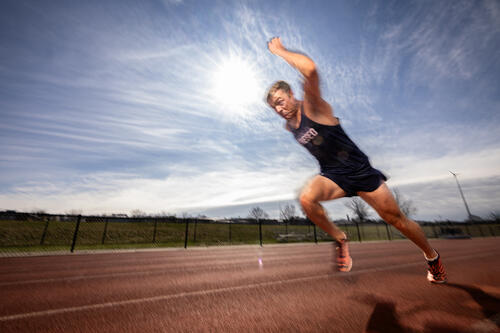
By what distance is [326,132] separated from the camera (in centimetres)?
265

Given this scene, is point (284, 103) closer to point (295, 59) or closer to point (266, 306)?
point (295, 59)

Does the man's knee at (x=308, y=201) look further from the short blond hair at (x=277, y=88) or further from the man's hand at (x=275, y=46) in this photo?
the man's hand at (x=275, y=46)

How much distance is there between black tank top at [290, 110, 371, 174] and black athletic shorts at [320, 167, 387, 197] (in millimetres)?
53

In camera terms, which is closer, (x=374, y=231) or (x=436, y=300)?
(x=436, y=300)

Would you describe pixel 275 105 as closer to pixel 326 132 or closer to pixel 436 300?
pixel 326 132

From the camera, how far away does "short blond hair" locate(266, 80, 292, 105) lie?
2.80 meters

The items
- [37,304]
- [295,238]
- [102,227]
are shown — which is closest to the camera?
[37,304]

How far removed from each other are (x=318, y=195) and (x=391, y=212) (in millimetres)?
765

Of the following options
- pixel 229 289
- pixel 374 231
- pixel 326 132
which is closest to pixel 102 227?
pixel 229 289

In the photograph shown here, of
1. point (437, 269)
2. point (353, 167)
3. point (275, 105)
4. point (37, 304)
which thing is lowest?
point (37, 304)

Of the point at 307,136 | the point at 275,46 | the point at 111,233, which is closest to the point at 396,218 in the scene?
the point at 307,136

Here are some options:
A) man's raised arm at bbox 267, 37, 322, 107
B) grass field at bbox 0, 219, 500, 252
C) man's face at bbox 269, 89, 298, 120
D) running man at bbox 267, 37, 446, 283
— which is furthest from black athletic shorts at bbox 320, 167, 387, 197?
grass field at bbox 0, 219, 500, 252

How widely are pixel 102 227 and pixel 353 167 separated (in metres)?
19.3

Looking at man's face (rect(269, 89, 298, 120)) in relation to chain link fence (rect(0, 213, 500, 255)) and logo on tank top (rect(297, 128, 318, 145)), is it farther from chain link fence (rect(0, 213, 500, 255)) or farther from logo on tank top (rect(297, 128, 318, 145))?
chain link fence (rect(0, 213, 500, 255))
